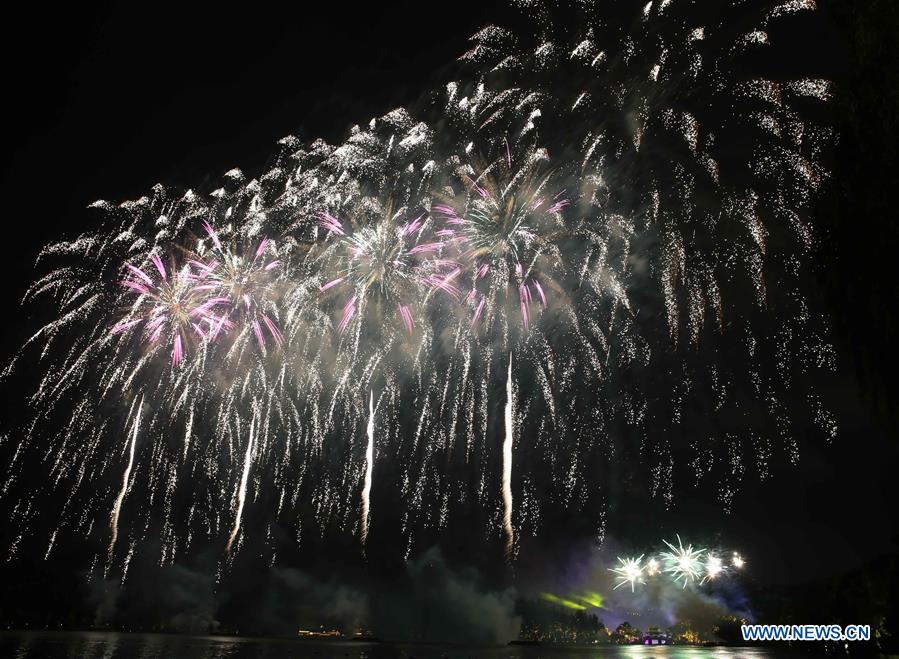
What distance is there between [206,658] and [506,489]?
5312cm

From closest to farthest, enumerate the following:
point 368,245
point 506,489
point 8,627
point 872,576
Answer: point 506,489 < point 368,245 < point 872,576 < point 8,627

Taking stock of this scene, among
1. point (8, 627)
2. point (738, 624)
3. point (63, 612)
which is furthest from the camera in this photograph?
point (63, 612)

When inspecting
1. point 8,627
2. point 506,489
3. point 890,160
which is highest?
point 890,160

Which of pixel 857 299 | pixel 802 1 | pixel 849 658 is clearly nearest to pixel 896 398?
pixel 857 299

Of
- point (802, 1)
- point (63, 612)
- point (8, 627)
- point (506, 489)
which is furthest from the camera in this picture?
point (63, 612)

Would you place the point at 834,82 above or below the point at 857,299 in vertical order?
above

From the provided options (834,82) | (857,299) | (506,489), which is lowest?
(506,489)

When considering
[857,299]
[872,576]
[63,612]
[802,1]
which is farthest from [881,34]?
[63,612]

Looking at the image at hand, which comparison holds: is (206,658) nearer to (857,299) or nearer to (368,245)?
(368,245)

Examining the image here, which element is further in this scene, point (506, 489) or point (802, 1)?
point (506, 489)

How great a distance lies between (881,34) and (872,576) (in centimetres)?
4145

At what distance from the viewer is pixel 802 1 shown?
17031 millimetres

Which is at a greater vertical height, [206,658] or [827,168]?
[827,168]

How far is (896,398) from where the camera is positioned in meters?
15.7
